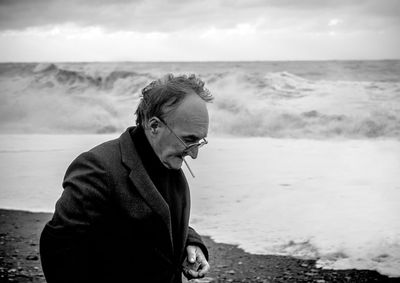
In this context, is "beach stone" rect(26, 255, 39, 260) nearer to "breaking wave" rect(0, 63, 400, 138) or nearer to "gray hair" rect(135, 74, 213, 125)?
"gray hair" rect(135, 74, 213, 125)

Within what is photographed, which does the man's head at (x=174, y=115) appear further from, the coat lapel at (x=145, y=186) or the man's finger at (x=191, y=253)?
the man's finger at (x=191, y=253)

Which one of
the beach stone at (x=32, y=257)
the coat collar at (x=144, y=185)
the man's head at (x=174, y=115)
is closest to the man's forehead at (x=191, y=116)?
the man's head at (x=174, y=115)

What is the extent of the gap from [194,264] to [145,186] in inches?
15.6

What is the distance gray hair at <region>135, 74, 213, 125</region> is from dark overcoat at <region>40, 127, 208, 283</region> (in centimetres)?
12

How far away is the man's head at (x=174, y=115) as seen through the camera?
1645 millimetres

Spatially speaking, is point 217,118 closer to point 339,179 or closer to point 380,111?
point 380,111

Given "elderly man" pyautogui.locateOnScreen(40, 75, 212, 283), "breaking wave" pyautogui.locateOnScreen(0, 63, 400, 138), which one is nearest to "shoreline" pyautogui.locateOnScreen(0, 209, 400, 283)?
"elderly man" pyautogui.locateOnScreen(40, 75, 212, 283)

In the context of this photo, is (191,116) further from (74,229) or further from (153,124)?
(74,229)

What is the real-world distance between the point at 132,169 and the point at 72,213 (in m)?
0.22

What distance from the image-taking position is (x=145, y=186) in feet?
5.32

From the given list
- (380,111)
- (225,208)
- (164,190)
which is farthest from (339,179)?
(380,111)

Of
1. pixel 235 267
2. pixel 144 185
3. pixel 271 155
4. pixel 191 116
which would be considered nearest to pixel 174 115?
pixel 191 116

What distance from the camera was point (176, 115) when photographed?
1653 millimetres

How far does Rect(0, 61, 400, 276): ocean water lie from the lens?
5871 mm
